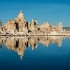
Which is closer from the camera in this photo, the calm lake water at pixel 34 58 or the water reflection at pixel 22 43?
the calm lake water at pixel 34 58

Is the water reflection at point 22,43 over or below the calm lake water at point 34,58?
over

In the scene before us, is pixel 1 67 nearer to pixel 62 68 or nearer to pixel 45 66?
pixel 45 66

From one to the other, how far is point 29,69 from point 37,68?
1.06 meters

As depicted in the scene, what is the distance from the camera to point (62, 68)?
29.6m

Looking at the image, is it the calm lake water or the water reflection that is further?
the water reflection

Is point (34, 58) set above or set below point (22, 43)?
Result: below

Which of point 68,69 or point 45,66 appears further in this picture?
point 45,66

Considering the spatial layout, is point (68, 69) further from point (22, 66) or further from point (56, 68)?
point (22, 66)

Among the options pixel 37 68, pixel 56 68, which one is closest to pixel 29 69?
pixel 37 68

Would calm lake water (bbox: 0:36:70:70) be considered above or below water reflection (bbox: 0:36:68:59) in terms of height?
below

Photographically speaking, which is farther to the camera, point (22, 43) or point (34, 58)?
point (22, 43)

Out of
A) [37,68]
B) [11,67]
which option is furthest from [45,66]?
[11,67]

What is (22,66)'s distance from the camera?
31.3 metres

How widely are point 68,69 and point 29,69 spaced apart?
15.7 feet
